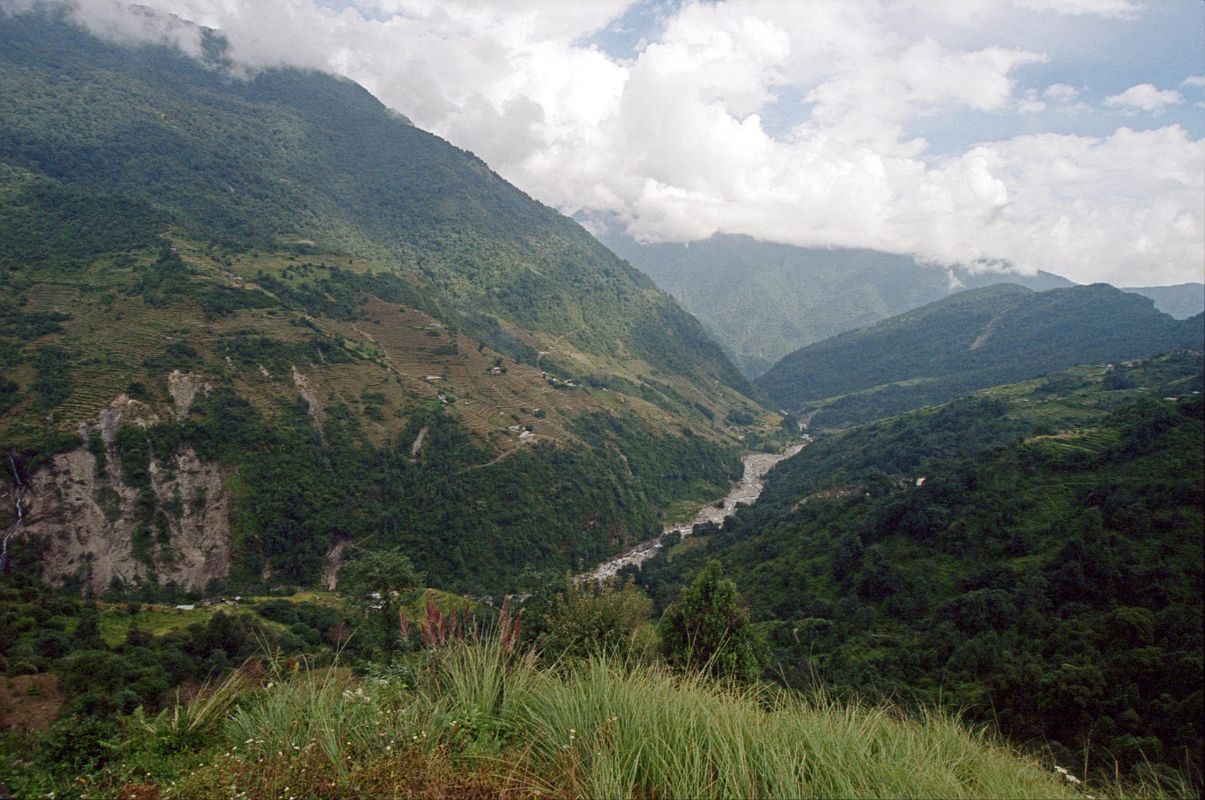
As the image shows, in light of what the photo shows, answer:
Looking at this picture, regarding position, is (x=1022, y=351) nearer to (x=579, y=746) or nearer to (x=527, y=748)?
(x=579, y=746)

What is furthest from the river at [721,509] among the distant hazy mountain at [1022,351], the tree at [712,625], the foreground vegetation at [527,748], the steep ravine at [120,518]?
the foreground vegetation at [527,748]

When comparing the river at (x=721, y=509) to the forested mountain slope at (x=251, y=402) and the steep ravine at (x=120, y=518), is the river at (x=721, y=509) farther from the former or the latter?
the steep ravine at (x=120, y=518)

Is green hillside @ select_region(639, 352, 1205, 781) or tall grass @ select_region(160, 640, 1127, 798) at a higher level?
tall grass @ select_region(160, 640, 1127, 798)

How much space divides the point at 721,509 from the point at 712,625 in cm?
6975

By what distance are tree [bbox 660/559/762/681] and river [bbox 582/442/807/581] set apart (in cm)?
3231

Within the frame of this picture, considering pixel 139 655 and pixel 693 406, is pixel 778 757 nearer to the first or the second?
pixel 139 655

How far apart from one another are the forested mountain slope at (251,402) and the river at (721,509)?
101 inches

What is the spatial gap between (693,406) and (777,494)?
61.3 meters

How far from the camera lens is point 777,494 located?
83688 millimetres

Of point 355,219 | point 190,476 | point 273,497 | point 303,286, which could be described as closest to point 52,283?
point 303,286

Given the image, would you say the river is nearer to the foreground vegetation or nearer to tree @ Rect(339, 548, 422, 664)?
tree @ Rect(339, 548, 422, 664)

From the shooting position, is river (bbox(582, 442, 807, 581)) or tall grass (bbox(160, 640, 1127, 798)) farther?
river (bbox(582, 442, 807, 581))

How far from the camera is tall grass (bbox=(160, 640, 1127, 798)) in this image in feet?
10.7

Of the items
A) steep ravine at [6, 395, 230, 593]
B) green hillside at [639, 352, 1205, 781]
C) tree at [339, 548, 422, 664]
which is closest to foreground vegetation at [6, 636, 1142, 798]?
green hillside at [639, 352, 1205, 781]
